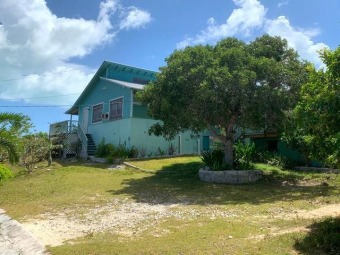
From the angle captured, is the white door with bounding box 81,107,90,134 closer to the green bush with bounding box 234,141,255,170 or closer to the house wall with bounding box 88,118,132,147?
the house wall with bounding box 88,118,132,147

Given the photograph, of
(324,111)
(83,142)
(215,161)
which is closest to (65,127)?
(83,142)

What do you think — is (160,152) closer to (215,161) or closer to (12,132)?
(215,161)

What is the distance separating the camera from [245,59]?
15.9 metres

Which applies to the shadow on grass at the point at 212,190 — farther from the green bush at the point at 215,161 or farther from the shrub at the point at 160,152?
the shrub at the point at 160,152

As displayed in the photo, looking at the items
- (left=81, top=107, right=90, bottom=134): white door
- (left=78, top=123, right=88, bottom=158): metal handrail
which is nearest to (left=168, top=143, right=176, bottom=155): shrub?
(left=78, top=123, right=88, bottom=158): metal handrail

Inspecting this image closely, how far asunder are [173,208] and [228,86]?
6329 millimetres

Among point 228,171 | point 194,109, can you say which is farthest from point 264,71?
Result: point 228,171

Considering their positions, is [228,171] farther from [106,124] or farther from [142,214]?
[106,124]

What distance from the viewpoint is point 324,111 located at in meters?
6.53

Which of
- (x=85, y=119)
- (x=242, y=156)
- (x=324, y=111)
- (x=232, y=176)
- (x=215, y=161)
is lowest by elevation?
(x=232, y=176)

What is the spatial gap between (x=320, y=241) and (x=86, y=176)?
43.2ft

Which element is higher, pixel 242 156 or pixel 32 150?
pixel 32 150

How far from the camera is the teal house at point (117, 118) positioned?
25.3 meters

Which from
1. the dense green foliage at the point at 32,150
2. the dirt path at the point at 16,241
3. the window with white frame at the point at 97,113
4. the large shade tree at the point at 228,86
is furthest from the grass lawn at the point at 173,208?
the window with white frame at the point at 97,113
